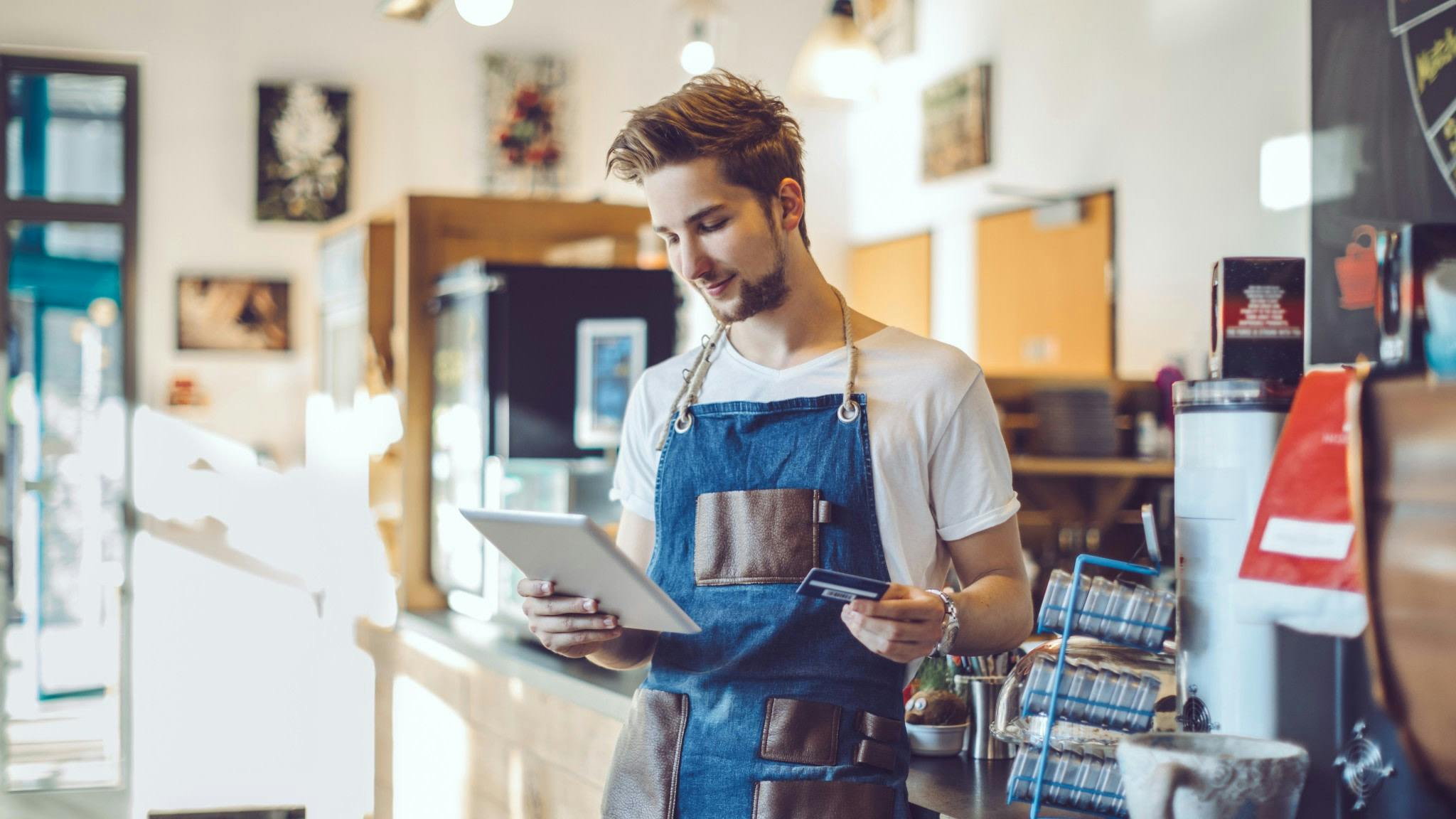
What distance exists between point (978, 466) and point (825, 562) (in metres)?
0.21

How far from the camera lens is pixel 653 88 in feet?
24.7

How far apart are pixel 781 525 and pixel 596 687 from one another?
3.55ft

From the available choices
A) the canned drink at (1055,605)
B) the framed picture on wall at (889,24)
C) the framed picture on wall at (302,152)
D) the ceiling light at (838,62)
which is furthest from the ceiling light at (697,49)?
the canned drink at (1055,605)

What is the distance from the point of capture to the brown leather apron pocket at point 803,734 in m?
1.56

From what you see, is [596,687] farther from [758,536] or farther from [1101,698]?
[1101,698]

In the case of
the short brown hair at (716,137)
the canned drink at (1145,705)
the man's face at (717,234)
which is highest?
the short brown hair at (716,137)

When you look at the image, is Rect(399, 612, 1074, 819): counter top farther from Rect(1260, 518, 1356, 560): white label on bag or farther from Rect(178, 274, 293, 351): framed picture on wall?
Rect(178, 274, 293, 351): framed picture on wall

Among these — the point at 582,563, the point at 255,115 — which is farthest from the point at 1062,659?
the point at 255,115

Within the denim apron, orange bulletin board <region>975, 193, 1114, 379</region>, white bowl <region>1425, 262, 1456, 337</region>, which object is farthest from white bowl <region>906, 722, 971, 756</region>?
orange bulletin board <region>975, 193, 1114, 379</region>

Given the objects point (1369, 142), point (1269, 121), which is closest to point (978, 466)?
point (1369, 142)

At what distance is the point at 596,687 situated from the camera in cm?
258

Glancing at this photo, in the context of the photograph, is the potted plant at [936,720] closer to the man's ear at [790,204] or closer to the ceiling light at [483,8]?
the man's ear at [790,204]

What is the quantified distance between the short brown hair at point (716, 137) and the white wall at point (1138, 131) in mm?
3983

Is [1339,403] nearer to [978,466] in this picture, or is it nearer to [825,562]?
[978,466]
